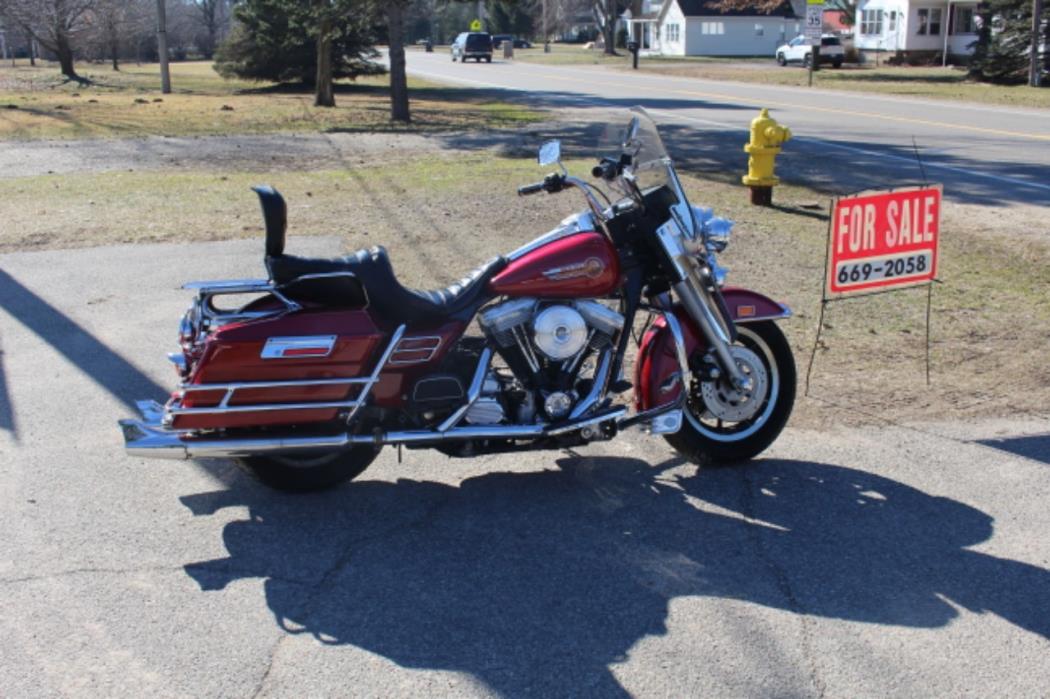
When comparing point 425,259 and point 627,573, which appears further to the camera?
point 425,259

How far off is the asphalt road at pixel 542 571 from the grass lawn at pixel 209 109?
1883 cm

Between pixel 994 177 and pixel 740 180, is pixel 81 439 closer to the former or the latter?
pixel 740 180

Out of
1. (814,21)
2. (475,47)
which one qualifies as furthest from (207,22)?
(814,21)

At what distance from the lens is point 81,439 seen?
224 inches

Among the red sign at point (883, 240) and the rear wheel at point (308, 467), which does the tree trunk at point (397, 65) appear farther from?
the rear wheel at point (308, 467)

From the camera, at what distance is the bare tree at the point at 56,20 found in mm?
34406

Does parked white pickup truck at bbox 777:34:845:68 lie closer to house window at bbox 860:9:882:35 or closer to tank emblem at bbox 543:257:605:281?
house window at bbox 860:9:882:35

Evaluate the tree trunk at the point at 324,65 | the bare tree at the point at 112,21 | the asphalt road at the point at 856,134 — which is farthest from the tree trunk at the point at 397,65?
the bare tree at the point at 112,21

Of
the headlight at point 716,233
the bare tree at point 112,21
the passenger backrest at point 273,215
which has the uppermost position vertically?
the bare tree at point 112,21

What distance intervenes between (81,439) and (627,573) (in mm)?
3131

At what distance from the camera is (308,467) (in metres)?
4.95

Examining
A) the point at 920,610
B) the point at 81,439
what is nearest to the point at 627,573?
the point at 920,610

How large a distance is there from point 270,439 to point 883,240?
3.91 metres

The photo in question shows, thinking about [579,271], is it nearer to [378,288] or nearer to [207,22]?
[378,288]
